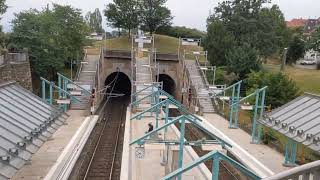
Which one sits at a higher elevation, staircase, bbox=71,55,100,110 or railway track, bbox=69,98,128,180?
staircase, bbox=71,55,100,110

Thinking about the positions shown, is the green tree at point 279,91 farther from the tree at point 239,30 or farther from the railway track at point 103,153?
the railway track at point 103,153

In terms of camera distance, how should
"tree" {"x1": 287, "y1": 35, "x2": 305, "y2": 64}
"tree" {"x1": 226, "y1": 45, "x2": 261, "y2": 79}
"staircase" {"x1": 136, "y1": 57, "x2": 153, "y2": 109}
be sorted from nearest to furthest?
1. "staircase" {"x1": 136, "y1": 57, "x2": 153, "y2": 109}
2. "tree" {"x1": 226, "y1": 45, "x2": 261, "y2": 79}
3. "tree" {"x1": 287, "y1": 35, "x2": 305, "y2": 64}

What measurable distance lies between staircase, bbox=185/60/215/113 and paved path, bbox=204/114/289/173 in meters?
3.62

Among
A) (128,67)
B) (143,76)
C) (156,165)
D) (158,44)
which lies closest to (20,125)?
(156,165)

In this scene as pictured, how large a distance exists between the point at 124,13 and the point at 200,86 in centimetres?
2125

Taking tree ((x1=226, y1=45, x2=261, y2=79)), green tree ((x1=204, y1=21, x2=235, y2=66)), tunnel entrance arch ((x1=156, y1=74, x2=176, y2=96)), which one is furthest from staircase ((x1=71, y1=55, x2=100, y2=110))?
tree ((x1=226, y1=45, x2=261, y2=79))

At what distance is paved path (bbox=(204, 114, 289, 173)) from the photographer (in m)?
18.4

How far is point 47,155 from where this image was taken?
60.5 feet

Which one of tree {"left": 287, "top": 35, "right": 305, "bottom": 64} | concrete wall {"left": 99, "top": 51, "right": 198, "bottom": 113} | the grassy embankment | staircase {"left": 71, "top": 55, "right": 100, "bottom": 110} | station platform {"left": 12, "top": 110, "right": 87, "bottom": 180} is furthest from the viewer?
tree {"left": 287, "top": 35, "right": 305, "bottom": 64}

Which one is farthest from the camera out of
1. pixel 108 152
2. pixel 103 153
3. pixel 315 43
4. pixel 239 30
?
pixel 239 30

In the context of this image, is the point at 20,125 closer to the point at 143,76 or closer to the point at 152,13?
the point at 143,76

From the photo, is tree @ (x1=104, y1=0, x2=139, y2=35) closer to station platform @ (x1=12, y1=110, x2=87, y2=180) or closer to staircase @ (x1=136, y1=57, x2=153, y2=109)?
staircase @ (x1=136, y1=57, x2=153, y2=109)

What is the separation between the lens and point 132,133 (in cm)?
2472

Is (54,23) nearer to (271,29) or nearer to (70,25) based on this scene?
(70,25)
